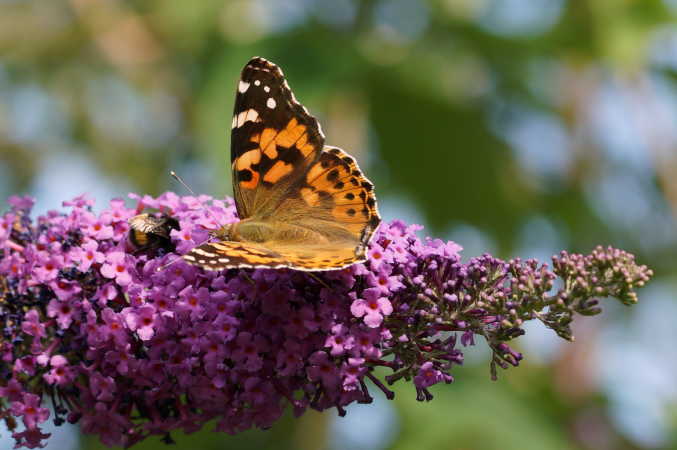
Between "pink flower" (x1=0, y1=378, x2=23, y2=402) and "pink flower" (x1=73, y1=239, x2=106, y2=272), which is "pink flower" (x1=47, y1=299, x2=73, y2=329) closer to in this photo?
"pink flower" (x1=73, y1=239, x2=106, y2=272)

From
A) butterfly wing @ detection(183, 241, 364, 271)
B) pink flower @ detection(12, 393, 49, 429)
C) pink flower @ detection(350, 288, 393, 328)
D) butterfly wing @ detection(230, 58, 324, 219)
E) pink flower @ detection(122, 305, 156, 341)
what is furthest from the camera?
butterfly wing @ detection(230, 58, 324, 219)

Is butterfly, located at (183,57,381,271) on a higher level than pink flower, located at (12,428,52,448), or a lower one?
higher

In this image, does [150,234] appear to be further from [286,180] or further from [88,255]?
[286,180]

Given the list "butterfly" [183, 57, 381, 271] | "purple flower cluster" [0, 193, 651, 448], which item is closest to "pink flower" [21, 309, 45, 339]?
"purple flower cluster" [0, 193, 651, 448]

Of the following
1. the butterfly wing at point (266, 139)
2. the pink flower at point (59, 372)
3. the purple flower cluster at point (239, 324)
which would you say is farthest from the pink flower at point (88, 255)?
the butterfly wing at point (266, 139)

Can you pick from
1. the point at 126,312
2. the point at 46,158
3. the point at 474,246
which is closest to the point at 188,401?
the point at 126,312

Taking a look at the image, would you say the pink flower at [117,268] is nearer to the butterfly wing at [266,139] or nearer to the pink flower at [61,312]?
the pink flower at [61,312]

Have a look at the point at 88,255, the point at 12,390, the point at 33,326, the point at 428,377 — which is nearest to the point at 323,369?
the point at 428,377
